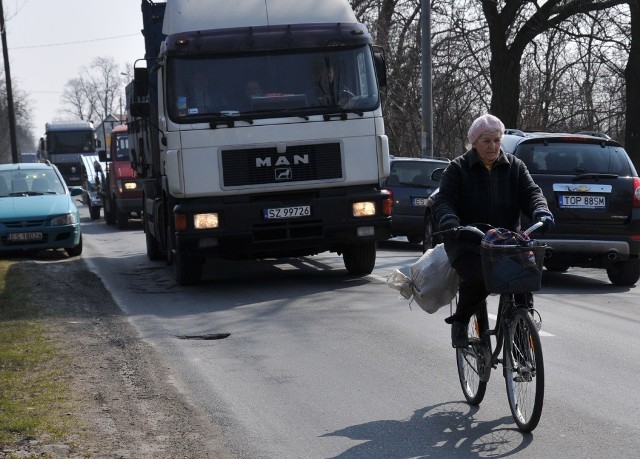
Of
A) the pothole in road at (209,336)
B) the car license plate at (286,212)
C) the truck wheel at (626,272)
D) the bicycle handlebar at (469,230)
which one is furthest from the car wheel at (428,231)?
the bicycle handlebar at (469,230)

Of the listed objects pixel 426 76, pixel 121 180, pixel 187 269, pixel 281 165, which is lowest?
pixel 187 269

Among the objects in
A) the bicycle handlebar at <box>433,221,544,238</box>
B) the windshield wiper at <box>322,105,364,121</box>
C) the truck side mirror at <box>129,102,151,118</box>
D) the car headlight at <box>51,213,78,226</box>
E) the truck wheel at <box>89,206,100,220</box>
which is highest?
the truck side mirror at <box>129,102,151,118</box>

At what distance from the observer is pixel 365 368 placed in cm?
848

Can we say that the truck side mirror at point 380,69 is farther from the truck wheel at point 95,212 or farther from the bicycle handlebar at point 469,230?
the truck wheel at point 95,212

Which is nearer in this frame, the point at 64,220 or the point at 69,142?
the point at 64,220

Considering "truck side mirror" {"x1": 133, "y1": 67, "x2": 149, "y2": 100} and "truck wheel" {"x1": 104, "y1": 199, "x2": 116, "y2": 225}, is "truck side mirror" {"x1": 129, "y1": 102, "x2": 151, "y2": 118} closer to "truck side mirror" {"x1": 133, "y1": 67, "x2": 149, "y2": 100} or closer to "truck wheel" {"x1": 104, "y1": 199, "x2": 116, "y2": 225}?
"truck side mirror" {"x1": 133, "y1": 67, "x2": 149, "y2": 100}

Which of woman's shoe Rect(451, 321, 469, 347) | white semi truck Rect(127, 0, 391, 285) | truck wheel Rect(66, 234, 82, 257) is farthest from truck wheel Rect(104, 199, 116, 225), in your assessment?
woman's shoe Rect(451, 321, 469, 347)

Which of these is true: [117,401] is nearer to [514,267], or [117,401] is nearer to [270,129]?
[514,267]

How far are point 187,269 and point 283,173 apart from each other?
1.86 metres

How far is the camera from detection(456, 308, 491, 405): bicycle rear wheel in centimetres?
680

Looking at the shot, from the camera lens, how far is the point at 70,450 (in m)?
6.13

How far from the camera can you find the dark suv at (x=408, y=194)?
19891 millimetres

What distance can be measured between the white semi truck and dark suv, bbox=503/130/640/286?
6.48ft

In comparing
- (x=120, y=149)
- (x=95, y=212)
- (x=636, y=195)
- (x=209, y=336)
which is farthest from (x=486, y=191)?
(x=95, y=212)
